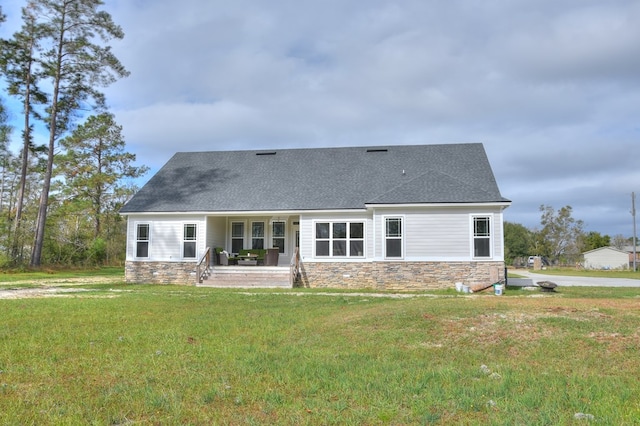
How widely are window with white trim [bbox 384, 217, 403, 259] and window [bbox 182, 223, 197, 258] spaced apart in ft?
27.6

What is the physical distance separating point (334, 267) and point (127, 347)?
13549 mm

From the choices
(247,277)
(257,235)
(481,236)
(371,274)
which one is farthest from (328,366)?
(257,235)

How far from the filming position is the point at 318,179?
2248cm

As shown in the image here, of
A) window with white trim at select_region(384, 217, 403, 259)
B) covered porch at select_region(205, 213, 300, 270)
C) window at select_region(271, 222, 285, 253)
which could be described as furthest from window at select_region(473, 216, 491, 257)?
Result: window at select_region(271, 222, 285, 253)

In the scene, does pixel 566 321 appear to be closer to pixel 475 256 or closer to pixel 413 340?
pixel 413 340

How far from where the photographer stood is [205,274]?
2055 cm

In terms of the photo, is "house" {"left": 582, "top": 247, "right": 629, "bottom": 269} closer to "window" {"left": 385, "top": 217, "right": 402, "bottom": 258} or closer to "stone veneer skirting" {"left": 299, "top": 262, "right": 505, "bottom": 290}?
"stone veneer skirting" {"left": 299, "top": 262, "right": 505, "bottom": 290}

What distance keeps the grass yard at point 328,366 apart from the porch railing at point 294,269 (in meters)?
8.81

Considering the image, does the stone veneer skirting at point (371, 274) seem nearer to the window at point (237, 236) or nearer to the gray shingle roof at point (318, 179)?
the gray shingle roof at point (318, 179)

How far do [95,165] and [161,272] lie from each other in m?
22.2

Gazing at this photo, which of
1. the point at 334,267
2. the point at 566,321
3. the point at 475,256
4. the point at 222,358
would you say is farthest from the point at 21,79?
the point at 566,321

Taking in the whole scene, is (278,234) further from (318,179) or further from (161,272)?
(161,272)

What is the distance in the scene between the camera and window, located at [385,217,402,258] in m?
18.9

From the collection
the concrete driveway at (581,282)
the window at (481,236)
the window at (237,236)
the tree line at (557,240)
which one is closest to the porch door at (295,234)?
the window at (237,236)
